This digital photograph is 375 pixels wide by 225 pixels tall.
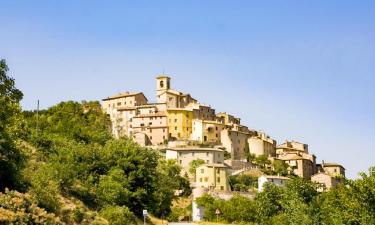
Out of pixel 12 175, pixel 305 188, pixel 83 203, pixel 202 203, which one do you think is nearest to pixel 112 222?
pixel 83 203

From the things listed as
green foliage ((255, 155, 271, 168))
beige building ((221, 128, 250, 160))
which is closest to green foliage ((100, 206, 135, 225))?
beige building ((221, 128, 250, 160))

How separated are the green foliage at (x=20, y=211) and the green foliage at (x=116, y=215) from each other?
277 inches

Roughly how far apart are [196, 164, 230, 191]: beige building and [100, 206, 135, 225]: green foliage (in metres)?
60.5

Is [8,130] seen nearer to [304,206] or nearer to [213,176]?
[304,206]

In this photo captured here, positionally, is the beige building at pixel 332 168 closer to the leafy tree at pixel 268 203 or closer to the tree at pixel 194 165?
the tree at pixel 194 165

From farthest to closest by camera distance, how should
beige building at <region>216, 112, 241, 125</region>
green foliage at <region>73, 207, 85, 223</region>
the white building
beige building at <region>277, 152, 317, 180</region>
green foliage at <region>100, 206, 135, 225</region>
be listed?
beige building at <region>216, 112, 241, 125</region>
beige building at <region>277, 152, 317, 180</region>
the white building
green foliage at <region>100, 206, 135, 225</region>
green foliage at <region>73, 207, 85, 223</region>

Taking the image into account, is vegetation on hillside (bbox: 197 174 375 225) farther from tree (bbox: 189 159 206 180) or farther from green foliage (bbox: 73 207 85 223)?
tree (bbox: 189 159 206 180)

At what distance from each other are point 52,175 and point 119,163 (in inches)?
272

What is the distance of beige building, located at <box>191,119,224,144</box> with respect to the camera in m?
116

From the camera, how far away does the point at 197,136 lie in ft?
382

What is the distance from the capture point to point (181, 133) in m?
117

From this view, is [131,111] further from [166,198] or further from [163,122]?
[166,198]

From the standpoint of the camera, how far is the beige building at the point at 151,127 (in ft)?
373

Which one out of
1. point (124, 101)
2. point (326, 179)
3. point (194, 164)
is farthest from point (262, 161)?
point (124, 101)
